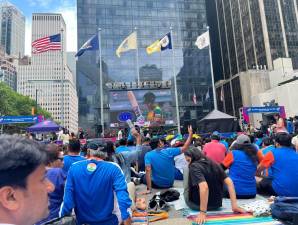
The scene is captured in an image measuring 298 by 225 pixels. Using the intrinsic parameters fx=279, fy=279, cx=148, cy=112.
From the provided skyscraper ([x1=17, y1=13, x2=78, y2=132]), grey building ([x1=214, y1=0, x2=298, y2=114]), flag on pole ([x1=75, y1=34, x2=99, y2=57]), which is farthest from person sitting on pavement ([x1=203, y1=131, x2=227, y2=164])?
grey building ([x1=214, y1=0, x2=298, y2=114])

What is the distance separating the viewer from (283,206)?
4.01 meters

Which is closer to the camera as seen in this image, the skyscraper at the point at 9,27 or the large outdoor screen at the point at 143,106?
the large outdoor screen at the point at 143,106

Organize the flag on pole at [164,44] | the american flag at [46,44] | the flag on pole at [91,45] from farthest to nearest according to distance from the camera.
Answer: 1. the flag on pole at [164,44]
2. the flag on pole at [91,45]
3. the american flag at [46,44]

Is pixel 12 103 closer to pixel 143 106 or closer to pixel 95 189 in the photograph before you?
pixel 143 106

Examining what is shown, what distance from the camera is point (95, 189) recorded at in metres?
3.59

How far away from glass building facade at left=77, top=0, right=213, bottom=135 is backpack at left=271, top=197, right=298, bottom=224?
54.2 m

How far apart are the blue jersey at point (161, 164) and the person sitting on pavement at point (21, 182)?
6032 mm

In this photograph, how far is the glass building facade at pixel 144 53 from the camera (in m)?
59.0

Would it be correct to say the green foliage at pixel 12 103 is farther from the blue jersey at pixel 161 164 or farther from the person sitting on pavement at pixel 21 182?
the person sitting on pavement at pixel 21 182

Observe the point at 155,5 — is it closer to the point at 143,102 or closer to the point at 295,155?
the point at 143,102

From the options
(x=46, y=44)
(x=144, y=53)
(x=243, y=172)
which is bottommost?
(x=243, y=172)

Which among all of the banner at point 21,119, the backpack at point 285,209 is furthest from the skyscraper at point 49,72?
the backpack at point 285,209

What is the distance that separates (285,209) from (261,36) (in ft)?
215

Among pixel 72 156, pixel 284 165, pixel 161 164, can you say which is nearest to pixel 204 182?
pixel 284 165
